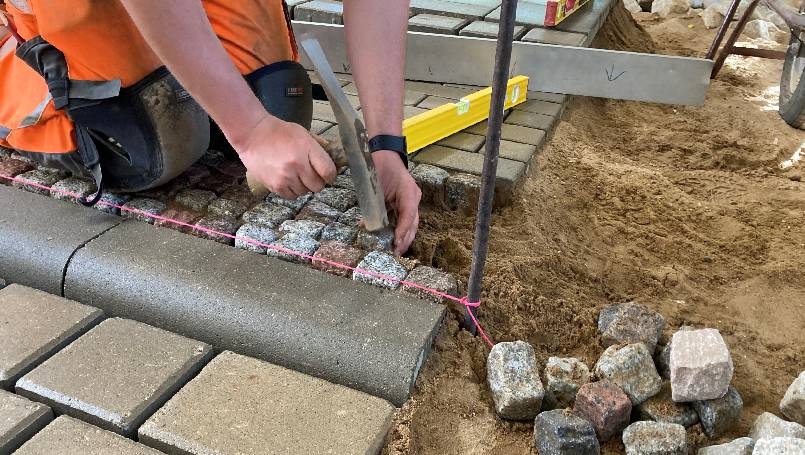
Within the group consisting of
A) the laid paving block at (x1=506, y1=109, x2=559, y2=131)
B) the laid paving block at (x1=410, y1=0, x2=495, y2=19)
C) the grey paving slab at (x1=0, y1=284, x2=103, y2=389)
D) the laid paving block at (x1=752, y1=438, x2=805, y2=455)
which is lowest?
the grey paving slab at (x1=0, y1=284, x2=103, y2=389)

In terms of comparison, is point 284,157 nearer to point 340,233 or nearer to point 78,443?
point 340,233

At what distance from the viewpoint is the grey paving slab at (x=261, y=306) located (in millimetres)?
1669

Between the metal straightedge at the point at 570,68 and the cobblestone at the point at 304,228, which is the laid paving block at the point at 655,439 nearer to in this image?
the cobblestone at the point at 304,228

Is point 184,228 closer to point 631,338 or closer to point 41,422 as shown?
point 41,422

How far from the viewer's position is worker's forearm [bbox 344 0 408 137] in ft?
6.68

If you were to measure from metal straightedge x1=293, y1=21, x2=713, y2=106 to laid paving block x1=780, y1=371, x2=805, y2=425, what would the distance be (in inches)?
82.9

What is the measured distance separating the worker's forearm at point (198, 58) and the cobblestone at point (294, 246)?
0.39 meters

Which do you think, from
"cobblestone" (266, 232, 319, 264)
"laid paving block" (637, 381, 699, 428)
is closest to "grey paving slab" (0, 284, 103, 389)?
"cobblestone" (266, 232, 319, 264)

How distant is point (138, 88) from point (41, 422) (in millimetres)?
1059

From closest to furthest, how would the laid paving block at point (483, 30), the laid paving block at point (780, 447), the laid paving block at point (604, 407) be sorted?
1. the laid paving block at point (780, 447)
2. the laid paving block at point (604, 407)
3. the laid paving block at point (483, 30)

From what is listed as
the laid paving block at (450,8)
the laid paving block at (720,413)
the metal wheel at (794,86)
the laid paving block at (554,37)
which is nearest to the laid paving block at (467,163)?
the laid paving block at (720,413)

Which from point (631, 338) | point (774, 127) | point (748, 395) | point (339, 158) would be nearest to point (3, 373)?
point (339, 158)

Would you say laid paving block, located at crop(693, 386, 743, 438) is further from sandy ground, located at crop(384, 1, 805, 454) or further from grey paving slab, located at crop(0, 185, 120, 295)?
grey paving slab, located at crop(0, 185, 120, 295)

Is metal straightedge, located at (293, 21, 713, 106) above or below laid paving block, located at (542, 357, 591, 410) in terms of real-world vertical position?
above
